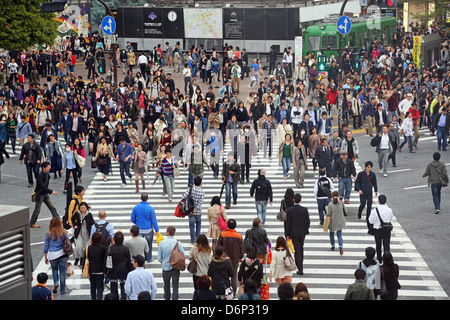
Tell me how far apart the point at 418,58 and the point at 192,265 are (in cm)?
3046

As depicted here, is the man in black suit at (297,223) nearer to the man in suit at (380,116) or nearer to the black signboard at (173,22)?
the man in suit at (380,116)

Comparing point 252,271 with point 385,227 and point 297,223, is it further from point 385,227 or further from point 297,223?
point 385,227

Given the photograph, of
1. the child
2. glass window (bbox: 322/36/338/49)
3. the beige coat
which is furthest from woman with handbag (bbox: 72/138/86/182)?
glass window (bbox: 322/36/338/49)

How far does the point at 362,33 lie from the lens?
161 ft

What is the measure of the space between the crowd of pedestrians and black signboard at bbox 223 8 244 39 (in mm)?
2669

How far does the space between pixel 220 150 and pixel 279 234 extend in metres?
6.14

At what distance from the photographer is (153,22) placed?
49719mm

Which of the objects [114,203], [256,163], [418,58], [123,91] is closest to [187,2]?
[418,58]

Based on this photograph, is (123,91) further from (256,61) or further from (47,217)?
(47,217)

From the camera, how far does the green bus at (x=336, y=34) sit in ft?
150

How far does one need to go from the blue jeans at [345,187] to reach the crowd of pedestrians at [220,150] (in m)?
0.04

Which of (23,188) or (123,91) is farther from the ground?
(123,91)

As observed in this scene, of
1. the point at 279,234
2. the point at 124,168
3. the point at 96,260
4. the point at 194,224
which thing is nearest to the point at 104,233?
the point at 96,260

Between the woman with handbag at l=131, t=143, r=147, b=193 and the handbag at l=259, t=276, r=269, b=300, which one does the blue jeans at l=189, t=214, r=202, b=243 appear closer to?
the handbag at l=259, t=276, r=269, b=300
